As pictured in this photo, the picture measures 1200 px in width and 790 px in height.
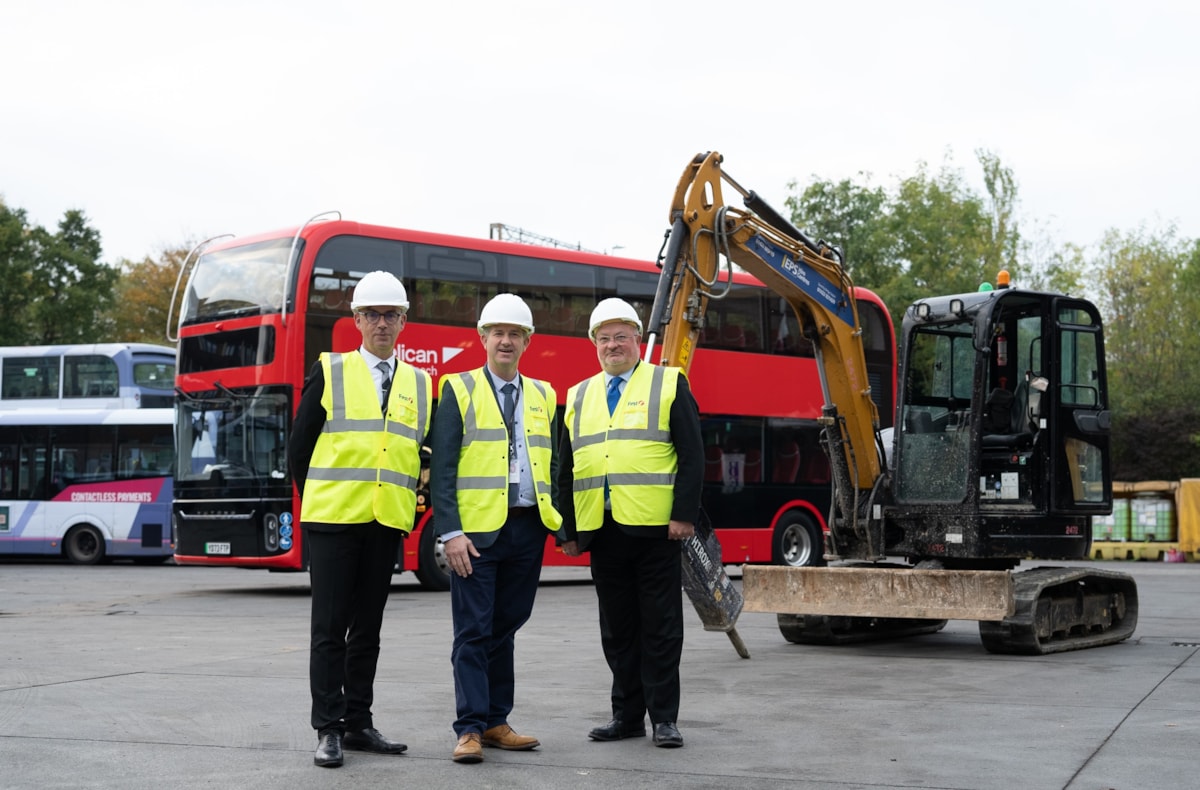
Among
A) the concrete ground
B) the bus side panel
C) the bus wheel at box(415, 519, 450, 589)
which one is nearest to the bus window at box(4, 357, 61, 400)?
the bus side panel

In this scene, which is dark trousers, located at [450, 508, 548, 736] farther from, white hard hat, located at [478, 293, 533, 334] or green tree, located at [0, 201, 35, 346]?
green tree, located at [0, 201, 35, 346]

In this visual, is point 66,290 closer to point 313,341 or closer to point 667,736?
point 313,341

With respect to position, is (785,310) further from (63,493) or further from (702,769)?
(702,769)

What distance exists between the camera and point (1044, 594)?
11.2m

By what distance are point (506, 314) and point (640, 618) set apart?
154 cm

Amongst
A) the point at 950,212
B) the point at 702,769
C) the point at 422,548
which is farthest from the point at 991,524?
the point at 950,212

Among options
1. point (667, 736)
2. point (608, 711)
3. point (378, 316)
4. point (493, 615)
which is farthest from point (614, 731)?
point (378, 316)

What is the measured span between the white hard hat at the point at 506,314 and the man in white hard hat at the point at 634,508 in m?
0.43

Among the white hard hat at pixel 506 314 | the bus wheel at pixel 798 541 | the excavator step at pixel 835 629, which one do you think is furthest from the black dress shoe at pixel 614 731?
the bus wheel at pixel 798 541

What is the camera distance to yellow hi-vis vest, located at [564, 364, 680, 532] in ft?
21.8

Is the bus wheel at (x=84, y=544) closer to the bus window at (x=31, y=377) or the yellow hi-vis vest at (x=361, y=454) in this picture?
the bus window at (x=31, y=377)

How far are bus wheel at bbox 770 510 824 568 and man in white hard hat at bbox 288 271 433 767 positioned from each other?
15812mm

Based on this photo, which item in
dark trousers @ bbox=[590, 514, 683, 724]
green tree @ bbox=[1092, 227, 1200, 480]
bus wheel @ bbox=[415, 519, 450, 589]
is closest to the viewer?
dark trousers @ bbox=[590, 514, 683, 724]

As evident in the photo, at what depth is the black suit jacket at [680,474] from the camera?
661cm
